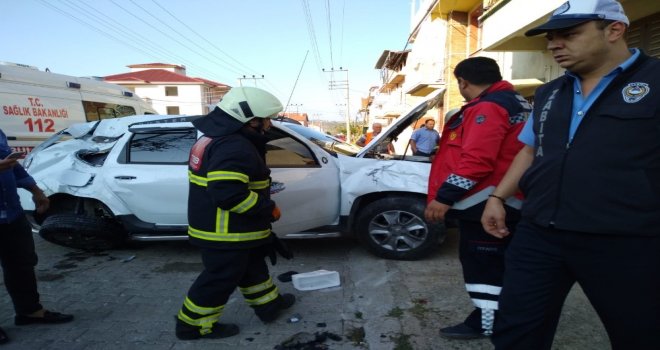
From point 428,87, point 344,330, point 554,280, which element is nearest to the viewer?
point 554,280

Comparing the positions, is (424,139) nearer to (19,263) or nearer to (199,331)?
(199,331)

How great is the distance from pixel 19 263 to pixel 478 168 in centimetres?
296

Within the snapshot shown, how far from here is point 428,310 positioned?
312 centimetres

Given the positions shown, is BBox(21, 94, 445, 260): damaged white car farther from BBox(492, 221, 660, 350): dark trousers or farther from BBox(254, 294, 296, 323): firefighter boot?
BBox(492, 221, 660, 350): dark trousers

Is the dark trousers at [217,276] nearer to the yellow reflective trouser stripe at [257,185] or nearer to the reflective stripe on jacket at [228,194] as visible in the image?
the reflective stripe on jacket at [228,194]

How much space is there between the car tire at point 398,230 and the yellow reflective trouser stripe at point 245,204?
1784 millimetres

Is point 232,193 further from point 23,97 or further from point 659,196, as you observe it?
point 23,97

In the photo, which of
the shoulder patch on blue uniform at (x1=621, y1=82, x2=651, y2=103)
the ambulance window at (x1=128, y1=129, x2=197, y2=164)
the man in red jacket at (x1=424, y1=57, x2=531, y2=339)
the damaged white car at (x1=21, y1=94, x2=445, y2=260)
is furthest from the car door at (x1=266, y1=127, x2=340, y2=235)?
the shoulder patch on blue uniform at (x1=621, y1=82, x2=651, y2=103)

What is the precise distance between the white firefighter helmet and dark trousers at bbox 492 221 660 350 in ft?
5.21

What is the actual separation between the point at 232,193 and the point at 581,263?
1715 mm

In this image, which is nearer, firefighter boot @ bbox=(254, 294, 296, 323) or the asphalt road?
the asphalt road

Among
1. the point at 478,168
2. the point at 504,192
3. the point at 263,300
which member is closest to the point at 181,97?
the point at 263,300

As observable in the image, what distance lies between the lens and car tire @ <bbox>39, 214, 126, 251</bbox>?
411 cm

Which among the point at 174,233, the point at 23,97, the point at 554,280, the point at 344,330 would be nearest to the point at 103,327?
the point at 174,233
